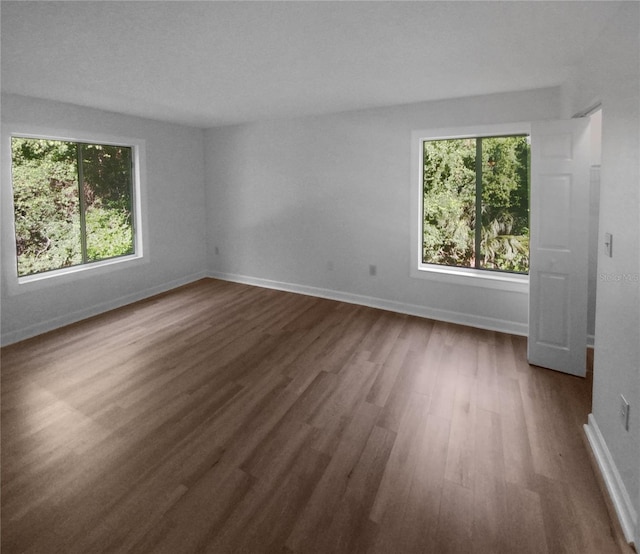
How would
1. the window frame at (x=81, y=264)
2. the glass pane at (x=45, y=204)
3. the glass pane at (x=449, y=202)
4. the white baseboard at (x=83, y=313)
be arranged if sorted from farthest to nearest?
the glass pane at (x=449, y=202), the glass pane at (x=45, y=204), the white baseboard at (x=83, y=313), the window frame at (x=81, y=264)

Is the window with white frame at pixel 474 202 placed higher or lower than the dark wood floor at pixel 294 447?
higher

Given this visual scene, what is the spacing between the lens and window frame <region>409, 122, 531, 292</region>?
3834 mm

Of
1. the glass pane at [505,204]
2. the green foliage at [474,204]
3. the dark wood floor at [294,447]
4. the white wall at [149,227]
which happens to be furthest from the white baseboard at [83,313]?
the glass pane at [505,204]

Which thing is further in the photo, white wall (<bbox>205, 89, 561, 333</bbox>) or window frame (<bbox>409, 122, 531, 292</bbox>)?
white wall (<bbox>205, 89, 561, 333</bbox>)

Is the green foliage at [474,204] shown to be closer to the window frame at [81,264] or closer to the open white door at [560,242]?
the open white door at [560,242]

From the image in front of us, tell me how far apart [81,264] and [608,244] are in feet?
17.5

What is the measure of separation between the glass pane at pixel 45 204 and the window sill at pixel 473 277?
428 cm

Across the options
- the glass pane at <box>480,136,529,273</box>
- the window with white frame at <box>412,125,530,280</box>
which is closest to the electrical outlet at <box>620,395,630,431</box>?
the window with white frame at <box>412,125,530,280</box>

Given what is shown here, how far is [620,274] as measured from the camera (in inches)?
73.6

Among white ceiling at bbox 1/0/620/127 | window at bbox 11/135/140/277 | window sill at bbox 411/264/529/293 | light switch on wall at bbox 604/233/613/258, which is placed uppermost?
white ceiling at bbox 1/0/620/127

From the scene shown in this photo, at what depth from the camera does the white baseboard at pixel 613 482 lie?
5.24ft

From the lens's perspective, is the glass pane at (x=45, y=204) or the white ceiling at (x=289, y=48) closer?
the white ceiling at (x=289, y=48)

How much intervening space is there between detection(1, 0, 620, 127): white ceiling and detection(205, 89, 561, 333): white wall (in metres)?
0.46

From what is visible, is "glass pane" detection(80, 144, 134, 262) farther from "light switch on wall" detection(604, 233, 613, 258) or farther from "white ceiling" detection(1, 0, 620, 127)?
"light switch on wall" detection(604, 233, 613, 258)
